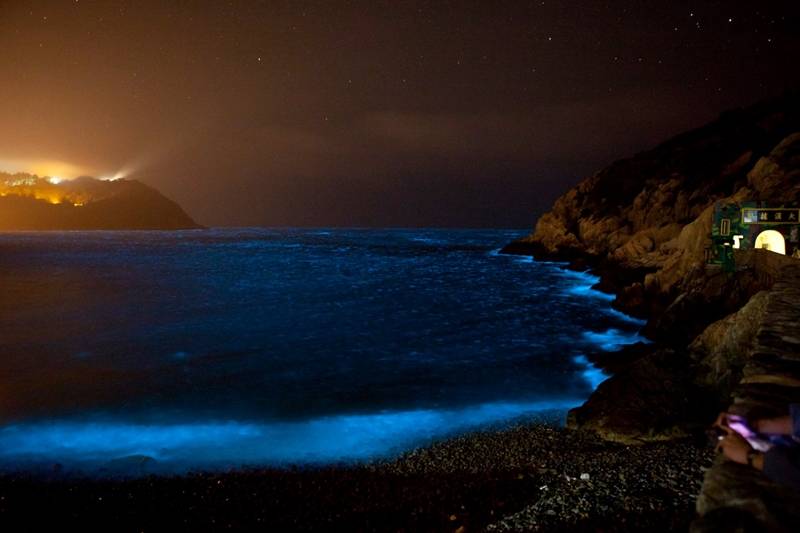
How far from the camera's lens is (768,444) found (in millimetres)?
3676

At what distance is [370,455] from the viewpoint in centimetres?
1173

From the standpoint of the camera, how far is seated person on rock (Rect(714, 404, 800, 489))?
3359mm

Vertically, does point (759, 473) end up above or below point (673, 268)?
above

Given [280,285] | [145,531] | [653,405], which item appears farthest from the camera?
[280,285]

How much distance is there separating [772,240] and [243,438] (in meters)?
30.9

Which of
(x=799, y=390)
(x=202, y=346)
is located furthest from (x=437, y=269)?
(x=799, y=390)

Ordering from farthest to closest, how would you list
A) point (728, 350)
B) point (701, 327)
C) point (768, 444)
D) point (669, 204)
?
point (669, 204), point (701, 327), point (728, 350), point (768, 444)

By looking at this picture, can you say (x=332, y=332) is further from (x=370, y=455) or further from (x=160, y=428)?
(x=370, y=455)

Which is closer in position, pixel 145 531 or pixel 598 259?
pixel 145 531

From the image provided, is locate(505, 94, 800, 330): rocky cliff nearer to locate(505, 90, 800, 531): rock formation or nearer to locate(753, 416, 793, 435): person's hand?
locate(505, 90, 800, 531): rock formation

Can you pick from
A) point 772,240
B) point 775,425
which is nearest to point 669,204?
point 772,240

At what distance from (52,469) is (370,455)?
25.2 feet

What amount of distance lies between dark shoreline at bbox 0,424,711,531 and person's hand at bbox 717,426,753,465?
1.30 m

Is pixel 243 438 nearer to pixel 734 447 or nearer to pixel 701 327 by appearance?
pixel 734 447
